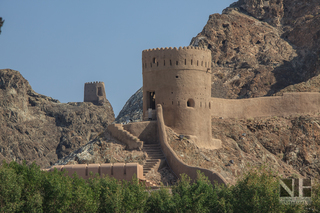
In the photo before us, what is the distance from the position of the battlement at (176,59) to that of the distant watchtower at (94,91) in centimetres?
7788

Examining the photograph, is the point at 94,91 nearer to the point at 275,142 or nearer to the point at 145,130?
the point at 275,142

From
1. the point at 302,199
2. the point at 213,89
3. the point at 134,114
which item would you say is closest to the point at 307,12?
the point at 213,89

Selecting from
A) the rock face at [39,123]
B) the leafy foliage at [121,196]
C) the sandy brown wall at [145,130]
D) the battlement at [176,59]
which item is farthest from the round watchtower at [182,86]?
the rock face at [39,123]

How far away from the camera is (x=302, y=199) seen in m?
38.3

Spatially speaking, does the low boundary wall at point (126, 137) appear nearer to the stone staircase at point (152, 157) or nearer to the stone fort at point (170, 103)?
the stone fort at point (170, 103)

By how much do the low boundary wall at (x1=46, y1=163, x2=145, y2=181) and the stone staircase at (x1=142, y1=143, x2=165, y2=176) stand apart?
111 inches

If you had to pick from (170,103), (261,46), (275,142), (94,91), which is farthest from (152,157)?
(94,91)

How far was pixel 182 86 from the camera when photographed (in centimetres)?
5178

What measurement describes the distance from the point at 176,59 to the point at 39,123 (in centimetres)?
6333

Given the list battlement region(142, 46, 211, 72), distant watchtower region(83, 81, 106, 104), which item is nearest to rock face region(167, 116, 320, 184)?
battlement region(142, 46, 211, 72)

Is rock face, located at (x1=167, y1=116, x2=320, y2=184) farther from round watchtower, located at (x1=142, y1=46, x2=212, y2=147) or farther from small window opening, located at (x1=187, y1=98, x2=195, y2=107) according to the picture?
small window opening, located at (x1=187, y1=98, x2=195, y2=107)

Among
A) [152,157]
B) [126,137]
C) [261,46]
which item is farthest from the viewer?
[261,46]

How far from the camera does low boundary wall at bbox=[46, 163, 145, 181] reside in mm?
44562

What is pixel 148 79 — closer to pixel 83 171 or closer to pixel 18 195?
pixel 83 171
